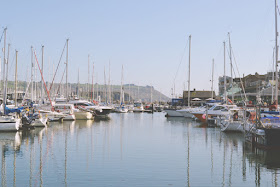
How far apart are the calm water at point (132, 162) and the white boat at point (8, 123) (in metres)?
1.88

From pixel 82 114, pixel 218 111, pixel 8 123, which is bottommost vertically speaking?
pixel 8 123

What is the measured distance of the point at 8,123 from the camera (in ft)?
128

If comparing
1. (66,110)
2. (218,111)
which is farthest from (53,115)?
(218,111)

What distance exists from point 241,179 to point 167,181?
160 inches

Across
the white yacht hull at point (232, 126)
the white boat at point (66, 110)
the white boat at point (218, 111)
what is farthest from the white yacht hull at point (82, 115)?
the white yacht hull at point (232, 126)

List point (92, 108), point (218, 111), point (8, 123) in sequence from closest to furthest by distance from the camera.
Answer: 1. point (8, 123)
2. point (218, 111)
3. point (92, 108)

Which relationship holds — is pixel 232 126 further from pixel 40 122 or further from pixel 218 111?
pixel 40 122

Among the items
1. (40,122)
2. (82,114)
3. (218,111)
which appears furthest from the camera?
(82,114)

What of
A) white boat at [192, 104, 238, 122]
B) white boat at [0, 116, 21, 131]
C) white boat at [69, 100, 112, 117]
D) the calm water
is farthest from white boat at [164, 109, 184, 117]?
white boat at [0, 116, 21, 131]

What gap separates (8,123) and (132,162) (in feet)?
61.9

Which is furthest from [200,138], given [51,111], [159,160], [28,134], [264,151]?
[51,111]

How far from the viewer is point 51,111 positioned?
58.0 metres

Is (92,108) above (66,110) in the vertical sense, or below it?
above

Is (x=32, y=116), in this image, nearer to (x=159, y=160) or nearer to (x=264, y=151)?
(x=159, y=160)
